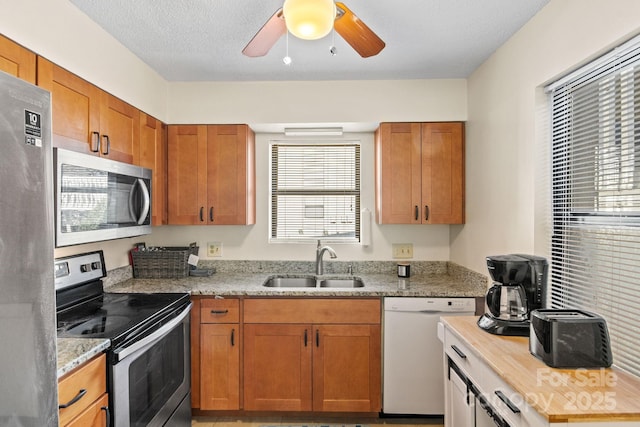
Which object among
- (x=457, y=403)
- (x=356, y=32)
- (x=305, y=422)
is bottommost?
(x=305, y=422)

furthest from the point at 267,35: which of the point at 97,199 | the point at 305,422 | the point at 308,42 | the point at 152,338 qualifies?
the point at 305,422

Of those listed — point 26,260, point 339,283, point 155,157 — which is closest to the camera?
point 26,260

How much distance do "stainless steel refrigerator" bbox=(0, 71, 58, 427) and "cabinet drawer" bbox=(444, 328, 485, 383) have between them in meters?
1.43

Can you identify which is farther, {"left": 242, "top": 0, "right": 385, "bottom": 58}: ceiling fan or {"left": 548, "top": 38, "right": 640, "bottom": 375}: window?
{"left": 548, "top": 38, "right": 640, "bottom": 375}: window

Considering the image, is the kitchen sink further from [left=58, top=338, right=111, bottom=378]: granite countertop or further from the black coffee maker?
[left=58, top=338, right=111, bottom=378]: granite countertop

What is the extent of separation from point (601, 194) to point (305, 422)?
7.10ft

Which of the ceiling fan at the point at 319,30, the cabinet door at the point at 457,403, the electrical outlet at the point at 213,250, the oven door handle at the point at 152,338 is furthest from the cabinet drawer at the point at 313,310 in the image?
the ceiling fan at the point at 319,30

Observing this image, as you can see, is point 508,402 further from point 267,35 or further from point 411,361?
point 267,35

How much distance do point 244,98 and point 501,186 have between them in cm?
195

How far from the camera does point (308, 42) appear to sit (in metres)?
2.18

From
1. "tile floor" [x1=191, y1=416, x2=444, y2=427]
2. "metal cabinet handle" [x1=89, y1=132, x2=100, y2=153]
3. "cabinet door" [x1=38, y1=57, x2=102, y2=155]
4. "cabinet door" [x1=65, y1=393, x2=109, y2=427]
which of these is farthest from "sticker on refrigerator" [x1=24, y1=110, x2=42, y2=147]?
"tile floor" [x1=191, y1=416, x2=444, y2=427]

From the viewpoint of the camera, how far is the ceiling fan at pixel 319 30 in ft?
4.04

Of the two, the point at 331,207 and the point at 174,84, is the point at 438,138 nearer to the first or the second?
the point at 331,207

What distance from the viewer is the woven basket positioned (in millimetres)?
2729
